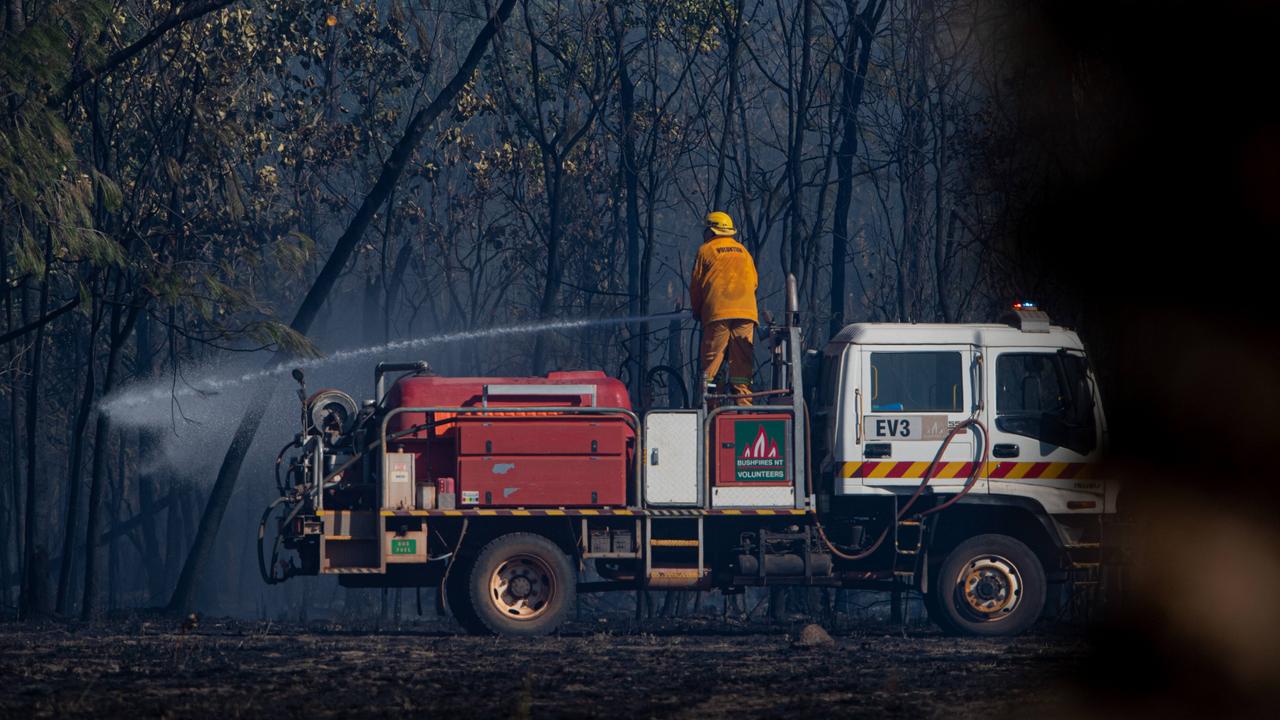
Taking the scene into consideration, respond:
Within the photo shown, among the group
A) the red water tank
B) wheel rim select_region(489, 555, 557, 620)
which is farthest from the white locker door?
wheel rim select_region(489, 555, 557, 620)

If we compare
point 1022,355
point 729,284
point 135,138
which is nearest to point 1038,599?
point 1022,355

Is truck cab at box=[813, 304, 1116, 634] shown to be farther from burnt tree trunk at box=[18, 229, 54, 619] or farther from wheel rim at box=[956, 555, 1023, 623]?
burnt tree trunk at box=[18, 229, 54, 619]

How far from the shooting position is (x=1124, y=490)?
15.9 meters

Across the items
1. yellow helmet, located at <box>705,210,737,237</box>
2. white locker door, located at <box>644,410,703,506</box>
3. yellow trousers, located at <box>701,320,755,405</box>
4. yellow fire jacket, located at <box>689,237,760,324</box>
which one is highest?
yellow helmet, located at <box>705,210,737,237</box>

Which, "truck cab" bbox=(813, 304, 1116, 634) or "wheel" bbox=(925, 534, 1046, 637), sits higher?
"truck cab" bbox=(813, 304, 1116, 634)

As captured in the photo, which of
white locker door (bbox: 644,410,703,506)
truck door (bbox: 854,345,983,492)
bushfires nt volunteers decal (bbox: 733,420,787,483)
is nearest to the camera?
white locker door (bbox: 644,410,703,506)

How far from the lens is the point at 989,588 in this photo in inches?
620

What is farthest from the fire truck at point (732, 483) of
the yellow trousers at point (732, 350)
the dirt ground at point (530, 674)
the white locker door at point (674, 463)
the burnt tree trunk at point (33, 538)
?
the burnt tree trunk at point (33, 538)

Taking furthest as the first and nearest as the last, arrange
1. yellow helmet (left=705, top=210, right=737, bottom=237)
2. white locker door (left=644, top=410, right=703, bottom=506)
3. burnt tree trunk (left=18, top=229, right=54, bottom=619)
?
1. burnt tree trunk (left=18, top=229, right=54, bottom=619)
2. yellow helmet (left=705, top=210, right=737, bottom=237)
3. white locker door (left=644, top=410, right=703, bottom=506)

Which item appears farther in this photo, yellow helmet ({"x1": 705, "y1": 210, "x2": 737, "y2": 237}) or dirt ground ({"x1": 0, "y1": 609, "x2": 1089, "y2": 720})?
yellow helmet ({"x1": 705, "y1": 210, "x2": 737, "y2": 237})

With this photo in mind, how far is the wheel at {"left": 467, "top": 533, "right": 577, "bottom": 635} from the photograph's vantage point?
15.3m

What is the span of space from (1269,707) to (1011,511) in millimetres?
4907

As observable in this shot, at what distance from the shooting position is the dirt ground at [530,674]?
34.5 ft

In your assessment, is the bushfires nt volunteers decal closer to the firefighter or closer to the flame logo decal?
the flame logo decal
